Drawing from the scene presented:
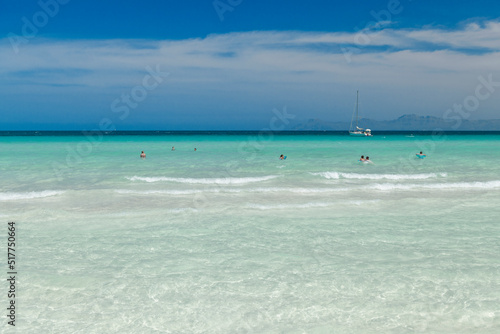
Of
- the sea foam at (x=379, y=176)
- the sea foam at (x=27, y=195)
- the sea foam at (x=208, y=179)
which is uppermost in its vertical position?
the sea foam at (x=379, y=176)

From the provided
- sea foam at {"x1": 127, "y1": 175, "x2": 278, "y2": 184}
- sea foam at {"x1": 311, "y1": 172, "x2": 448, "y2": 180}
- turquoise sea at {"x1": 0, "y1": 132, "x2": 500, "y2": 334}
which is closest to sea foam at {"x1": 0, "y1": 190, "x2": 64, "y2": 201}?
turquoise sea at {"x1": 0, "y1": 132, "x2": 500, "y2": 334}

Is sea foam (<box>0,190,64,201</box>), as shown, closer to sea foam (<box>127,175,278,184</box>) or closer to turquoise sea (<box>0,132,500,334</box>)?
turquoise sea (<box>0,132,500,334</box>)

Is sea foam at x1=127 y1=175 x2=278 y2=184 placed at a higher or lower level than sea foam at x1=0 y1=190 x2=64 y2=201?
higher

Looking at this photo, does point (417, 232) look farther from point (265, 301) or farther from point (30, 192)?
point (30, 192)

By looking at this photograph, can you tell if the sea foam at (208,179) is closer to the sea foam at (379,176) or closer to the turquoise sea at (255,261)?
the turquoise sea at (255,261)

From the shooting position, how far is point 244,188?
840 inches

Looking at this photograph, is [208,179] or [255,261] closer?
[255,261]

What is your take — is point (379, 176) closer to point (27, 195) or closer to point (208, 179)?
point (208, 179)

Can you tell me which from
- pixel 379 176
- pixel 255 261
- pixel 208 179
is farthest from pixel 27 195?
pixel 379 176

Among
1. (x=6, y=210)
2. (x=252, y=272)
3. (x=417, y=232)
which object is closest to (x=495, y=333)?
(x=252, y=272)

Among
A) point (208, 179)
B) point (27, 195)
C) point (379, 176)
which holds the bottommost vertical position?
point (27, 195)

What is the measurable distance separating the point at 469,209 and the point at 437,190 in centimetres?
507

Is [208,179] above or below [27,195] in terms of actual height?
above

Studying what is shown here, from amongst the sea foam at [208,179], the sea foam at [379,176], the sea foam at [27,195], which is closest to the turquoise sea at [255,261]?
the sea foam at [27,195]
